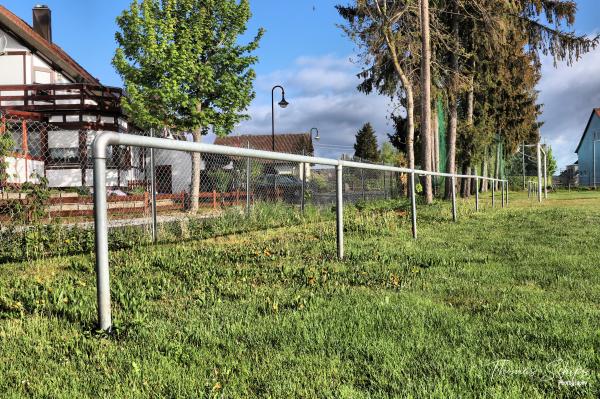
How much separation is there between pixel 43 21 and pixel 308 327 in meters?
33.3

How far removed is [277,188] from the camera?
1388cm

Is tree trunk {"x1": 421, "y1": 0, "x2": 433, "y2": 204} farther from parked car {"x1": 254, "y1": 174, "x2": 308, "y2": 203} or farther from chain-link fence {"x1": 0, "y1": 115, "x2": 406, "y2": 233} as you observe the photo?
parked car {"x1": 254, "y1": 174, "x2": 308, "y2": 203}

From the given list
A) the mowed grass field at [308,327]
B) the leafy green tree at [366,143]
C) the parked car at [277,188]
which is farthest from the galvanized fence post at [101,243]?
the leafy green tree at [366,143]

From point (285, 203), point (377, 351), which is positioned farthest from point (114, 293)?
point (285, 203)

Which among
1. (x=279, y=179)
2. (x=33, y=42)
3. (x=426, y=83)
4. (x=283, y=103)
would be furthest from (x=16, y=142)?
(x=283, y=103)

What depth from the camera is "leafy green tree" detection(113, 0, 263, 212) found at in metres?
19.3

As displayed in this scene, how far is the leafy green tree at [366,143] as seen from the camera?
76.1 m

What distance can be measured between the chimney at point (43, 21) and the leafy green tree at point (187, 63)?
40.8 feet

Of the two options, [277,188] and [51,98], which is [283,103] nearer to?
[51,98]

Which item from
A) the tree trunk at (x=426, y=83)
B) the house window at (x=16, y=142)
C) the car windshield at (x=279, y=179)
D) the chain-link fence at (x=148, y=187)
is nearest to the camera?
the chain-link fence at (x=148, y=187)

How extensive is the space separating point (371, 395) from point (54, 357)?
5.59ft

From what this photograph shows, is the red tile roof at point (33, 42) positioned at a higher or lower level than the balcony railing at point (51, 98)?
higher

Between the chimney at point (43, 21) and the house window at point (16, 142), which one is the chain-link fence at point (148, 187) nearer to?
the house window at point (16, 142)

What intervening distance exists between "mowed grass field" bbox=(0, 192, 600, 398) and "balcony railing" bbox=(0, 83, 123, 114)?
62.6ft
